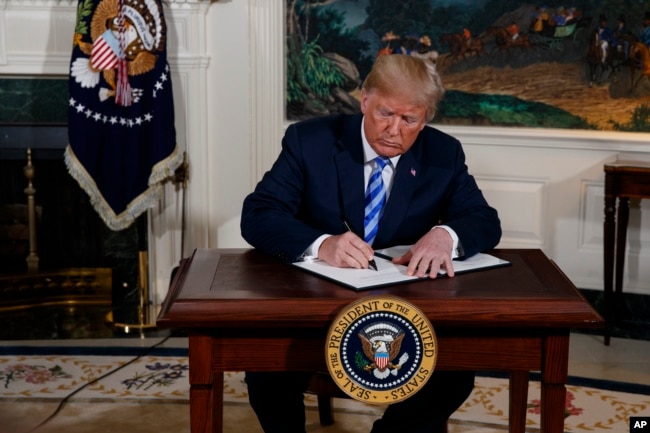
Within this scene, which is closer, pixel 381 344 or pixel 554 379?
pixel 381 344

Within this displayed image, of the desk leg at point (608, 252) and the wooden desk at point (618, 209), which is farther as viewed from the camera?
the desk leg at point (608, 252)

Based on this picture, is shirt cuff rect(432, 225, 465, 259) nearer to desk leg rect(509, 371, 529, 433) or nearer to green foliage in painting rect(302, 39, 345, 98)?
desk leg rect(509, 371, 529, 433)

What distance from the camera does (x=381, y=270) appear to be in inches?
103

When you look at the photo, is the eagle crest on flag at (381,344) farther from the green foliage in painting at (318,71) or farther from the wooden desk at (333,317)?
the green foliage in painting at (318,71)

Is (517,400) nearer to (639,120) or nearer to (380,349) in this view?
(380,349)

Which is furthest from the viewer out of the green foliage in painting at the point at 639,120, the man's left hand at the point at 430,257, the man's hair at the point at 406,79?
the green foliage in painting at the point at 639,120

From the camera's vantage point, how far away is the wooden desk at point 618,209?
4613mm

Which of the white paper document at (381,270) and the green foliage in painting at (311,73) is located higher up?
the green foliage in painting at (311,73)

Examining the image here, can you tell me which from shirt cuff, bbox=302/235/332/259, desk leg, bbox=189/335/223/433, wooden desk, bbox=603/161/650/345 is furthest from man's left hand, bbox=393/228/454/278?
wooden desk, bbox=603/161/650/345

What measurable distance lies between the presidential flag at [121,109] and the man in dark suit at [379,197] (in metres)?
1.88

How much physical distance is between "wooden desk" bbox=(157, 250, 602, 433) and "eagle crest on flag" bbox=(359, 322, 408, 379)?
100 mm

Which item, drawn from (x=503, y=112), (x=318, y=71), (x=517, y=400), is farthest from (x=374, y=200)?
(x=318, y=71)

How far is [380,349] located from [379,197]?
91 centimetres

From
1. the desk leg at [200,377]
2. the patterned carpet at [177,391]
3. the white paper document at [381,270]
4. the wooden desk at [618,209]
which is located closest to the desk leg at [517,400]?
the white paper document at [381,270]
